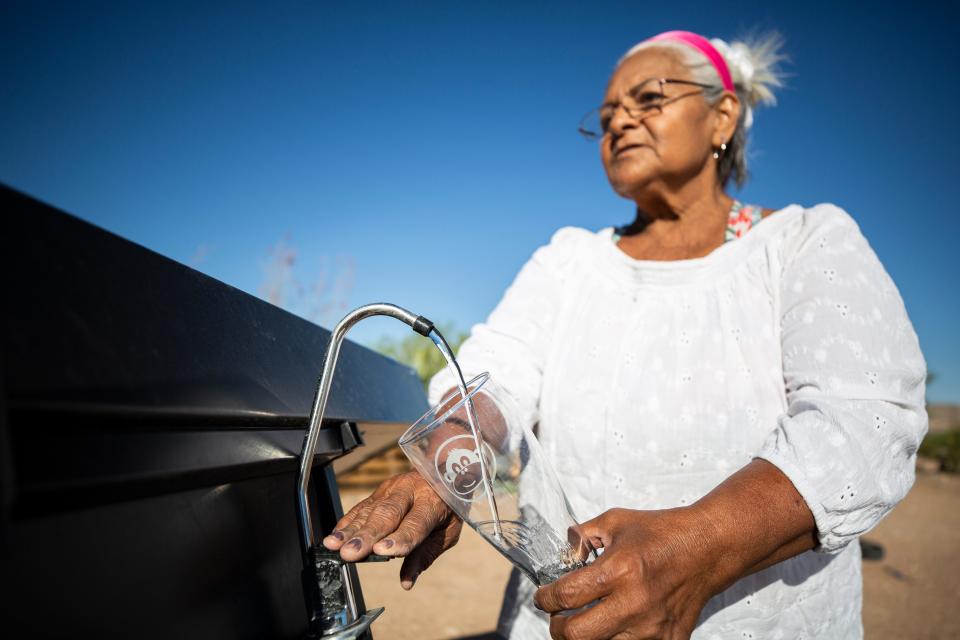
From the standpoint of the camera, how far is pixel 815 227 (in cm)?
144

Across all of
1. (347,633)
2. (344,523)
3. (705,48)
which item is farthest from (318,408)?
(705,48)

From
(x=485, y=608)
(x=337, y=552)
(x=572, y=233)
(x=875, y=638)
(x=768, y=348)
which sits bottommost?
(x=875, y=638)

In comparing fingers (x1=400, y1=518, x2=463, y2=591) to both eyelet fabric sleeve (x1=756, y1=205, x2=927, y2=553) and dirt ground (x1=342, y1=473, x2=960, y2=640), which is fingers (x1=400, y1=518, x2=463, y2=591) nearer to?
eyelet fabric sleeve (x1=756, y1=205, x2=927, y2=553)

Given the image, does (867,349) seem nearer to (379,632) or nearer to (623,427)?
(623,427)

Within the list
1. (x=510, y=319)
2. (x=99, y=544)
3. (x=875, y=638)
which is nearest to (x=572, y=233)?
(x=510, y=319)

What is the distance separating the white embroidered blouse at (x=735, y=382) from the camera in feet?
3.58

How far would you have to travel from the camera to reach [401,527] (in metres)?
0.86

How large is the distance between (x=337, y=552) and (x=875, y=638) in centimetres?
570

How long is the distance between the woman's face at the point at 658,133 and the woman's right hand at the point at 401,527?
1236mm

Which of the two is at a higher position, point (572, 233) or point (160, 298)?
point (572, 233)

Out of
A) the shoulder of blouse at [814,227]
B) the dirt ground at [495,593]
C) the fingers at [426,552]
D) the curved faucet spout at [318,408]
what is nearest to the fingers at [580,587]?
the fingers at [426,552]

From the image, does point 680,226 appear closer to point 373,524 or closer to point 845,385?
point 845,385

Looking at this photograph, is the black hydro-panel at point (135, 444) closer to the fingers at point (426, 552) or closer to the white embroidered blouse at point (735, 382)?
the fingers at point (426, 552)

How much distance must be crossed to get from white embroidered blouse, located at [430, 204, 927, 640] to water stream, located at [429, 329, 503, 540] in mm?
526
